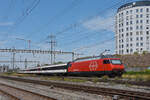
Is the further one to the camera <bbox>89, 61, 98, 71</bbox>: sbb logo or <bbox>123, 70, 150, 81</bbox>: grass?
<bbox>89, 61, 98, 71</bbox>: sbb logo

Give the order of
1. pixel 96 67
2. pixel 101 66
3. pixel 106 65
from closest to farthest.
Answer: pixel 106 65 → pixel 101 66 → pixel 96 67

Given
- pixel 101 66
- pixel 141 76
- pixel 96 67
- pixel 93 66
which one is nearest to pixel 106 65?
pixel 101 66

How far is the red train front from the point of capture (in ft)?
90.2

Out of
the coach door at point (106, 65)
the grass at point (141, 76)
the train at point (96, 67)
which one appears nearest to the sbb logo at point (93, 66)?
the train at point (96, 67)

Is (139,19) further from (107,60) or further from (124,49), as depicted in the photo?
(107,60)

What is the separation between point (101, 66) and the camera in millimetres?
28672

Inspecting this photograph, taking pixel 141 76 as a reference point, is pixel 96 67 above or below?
above

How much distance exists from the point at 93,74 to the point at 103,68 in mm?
3087

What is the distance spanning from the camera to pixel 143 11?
80.8 metres

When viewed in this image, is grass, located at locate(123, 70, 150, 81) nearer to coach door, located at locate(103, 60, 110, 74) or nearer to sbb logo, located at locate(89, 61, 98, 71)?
coach door, located at locate(103, 60, 110, 74)

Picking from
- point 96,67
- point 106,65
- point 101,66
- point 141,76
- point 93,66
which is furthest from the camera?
point 93,66

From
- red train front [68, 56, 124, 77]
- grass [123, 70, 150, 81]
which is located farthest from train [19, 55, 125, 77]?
grass [123, 70, 150, 81]

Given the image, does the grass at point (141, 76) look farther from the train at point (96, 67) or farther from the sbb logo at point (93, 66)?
the sbb logo at point (93, 66)

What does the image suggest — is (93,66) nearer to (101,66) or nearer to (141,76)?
(101,66)
